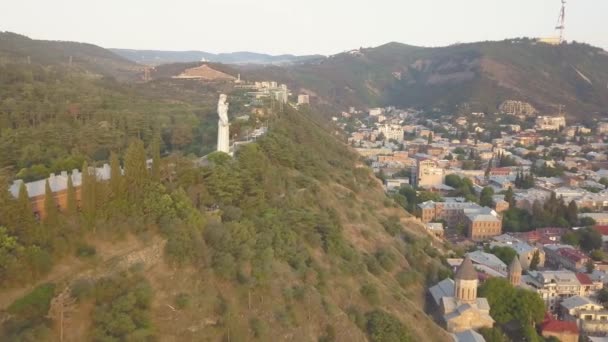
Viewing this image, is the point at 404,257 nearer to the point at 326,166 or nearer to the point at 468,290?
the point at 468,290

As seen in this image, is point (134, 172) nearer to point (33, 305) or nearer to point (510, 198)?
point (33, 305)

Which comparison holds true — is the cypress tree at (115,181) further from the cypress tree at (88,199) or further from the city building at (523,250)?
the city building at (523,250)

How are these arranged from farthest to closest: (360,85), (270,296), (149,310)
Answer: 1. (360,85)
2. (270,296)
3. (149,310)

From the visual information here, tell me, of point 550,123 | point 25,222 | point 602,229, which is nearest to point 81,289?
point 25,222

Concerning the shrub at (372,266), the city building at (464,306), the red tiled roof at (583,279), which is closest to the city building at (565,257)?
the red tiled roof at (583,279)

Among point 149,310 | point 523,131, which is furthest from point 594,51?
point 149,310

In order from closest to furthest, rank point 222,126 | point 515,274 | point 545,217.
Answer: point 222,126 → point 515,274 → point 545,217
